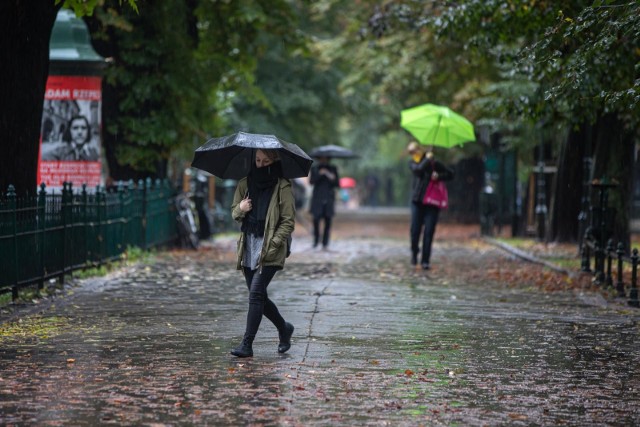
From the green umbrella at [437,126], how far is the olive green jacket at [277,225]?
32.2 ft

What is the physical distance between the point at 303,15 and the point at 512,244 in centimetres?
2008

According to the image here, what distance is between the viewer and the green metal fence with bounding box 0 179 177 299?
13070mm

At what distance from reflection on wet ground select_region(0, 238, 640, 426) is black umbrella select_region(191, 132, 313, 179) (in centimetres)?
145

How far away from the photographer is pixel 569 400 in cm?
817

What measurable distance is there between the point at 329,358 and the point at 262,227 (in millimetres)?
1156

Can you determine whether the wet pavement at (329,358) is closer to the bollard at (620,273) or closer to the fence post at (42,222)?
the bollard at (620,273)

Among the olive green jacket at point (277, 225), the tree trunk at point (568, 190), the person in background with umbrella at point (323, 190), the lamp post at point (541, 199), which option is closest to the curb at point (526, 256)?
the lamp post at point (541, 199)

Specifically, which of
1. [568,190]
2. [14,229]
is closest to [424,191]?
[568,190]

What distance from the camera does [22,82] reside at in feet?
48.4

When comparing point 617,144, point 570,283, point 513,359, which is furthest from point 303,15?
point 513,359

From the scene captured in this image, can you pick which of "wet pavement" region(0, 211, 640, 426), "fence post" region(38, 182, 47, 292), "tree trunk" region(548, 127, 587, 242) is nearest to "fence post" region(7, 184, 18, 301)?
"wet pavement" region(0, 211, 640, 426)

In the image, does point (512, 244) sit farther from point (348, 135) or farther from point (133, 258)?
point (348, 135)

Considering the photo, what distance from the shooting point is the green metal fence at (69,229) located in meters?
13.1

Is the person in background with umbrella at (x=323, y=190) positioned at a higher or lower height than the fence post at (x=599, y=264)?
higher
